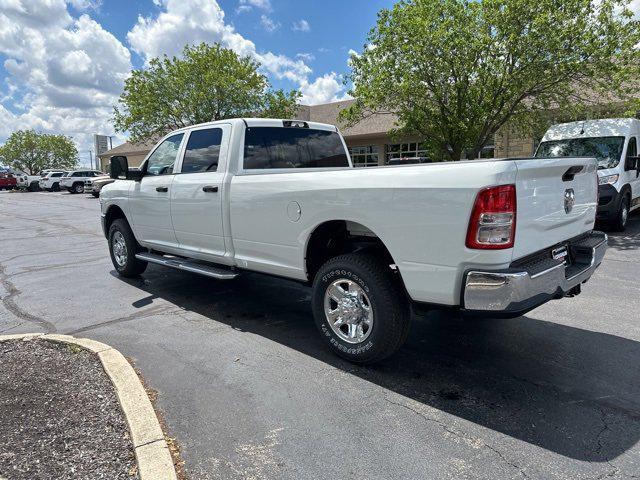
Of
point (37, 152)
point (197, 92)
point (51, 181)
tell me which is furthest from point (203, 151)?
point (37, 152)

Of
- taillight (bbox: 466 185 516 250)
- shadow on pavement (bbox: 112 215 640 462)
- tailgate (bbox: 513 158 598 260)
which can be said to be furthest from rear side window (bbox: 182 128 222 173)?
tailgate (bbox: 513 158 598 260)

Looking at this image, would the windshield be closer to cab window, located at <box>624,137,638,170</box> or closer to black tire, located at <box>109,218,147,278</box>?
cab window, located at <box>624,137,638,170</box>

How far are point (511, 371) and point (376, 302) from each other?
4.01 feet

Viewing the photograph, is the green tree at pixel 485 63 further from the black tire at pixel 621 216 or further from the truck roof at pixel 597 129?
the black tire at pixel 621 216

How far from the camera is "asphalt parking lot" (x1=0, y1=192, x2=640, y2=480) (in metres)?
2.61

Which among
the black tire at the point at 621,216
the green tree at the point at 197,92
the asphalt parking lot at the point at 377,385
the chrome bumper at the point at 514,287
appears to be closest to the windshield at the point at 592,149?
the black tire at the point at 621,216

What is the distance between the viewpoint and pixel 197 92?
77.1ft

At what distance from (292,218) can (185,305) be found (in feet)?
7.45

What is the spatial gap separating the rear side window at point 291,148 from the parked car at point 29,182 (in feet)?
141

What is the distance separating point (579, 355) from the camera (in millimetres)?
3898

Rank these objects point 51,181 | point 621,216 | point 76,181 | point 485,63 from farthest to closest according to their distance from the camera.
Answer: point 51,181, point 76,181, point 485,63, point 621,216

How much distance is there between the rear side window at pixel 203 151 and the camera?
5.05 m

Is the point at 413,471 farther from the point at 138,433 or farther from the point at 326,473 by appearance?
the point at 138,433

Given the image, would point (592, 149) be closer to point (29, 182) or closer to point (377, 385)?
point (377, 385)
